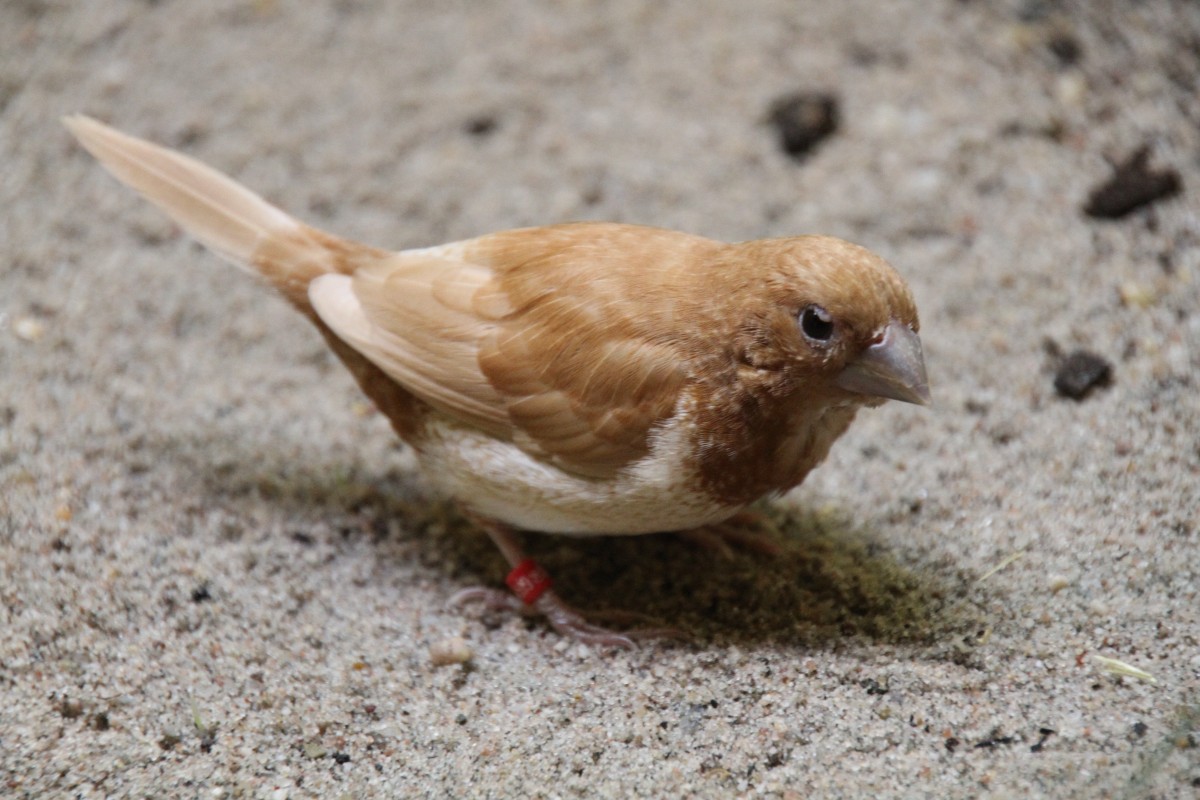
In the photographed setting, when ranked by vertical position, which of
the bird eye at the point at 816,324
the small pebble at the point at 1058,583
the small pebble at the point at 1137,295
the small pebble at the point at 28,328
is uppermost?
the bird eye at the point at 816,324

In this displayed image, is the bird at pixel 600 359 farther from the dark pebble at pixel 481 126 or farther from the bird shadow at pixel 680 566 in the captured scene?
the dark pebble at pixel 481 126

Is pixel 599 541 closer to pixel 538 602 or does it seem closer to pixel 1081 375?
pixel 538 602

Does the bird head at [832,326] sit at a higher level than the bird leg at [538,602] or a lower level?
higher

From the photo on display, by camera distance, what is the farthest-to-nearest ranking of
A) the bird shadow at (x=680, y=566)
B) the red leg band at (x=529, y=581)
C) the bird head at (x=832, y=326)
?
the red leg band at (x=529, y=581) < the bird shadow at (x=680, y=566) < the bird head at (x=832, y=326)

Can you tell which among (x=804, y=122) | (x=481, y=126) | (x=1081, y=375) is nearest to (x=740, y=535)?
(x=1081, y=375)

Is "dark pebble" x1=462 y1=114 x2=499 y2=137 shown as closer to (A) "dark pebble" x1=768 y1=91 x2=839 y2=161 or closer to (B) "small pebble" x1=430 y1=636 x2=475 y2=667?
(A) "dark pebble" x1=768 y1=91 x2=839 y2=161

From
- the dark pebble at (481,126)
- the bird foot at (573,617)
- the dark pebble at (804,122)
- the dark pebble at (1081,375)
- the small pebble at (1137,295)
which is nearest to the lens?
the bird foot at (573,617)

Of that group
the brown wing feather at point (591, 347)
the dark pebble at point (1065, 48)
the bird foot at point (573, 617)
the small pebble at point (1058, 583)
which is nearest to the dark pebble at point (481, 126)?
the brown wing feather at point (591, 347)
